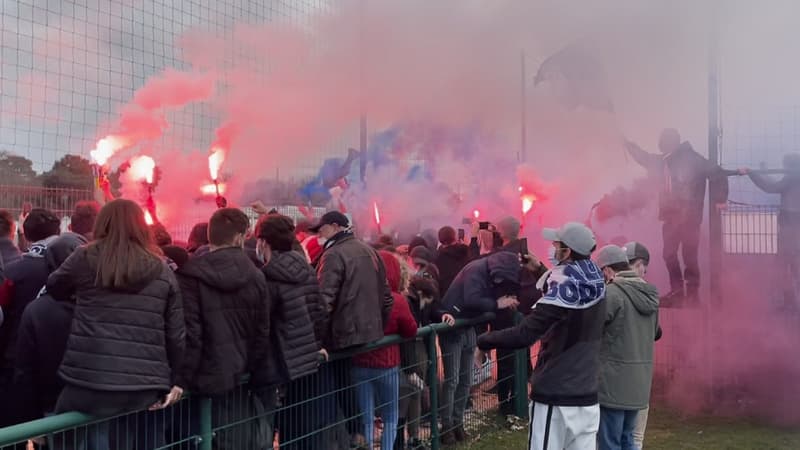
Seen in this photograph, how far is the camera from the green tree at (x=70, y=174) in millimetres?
8766

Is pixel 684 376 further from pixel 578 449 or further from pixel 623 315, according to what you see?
pixel 578 449

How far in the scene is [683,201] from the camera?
7.93 meters

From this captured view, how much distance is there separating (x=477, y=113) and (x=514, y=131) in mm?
587

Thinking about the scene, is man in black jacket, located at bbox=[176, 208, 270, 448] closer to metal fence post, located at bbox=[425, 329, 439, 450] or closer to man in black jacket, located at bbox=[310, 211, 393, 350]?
man in black jacket, located at bbox=[310, 211, 393, 350]

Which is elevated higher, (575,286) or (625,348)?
(575,286)

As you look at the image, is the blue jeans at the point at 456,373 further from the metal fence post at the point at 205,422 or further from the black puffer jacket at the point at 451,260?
the metal fence post at the point at 205,422

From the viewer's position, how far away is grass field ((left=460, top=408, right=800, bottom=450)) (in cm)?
620

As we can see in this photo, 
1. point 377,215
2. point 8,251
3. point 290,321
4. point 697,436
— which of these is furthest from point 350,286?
point 377,215

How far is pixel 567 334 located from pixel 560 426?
51 centimetres

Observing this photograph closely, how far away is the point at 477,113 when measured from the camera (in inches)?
434

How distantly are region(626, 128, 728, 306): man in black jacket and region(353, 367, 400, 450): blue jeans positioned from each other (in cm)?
385

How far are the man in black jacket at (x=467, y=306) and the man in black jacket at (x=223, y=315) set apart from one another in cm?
228

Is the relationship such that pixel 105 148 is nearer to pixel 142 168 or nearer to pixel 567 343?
pixel 142 168

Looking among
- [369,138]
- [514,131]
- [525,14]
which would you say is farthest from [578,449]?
[369,138]
